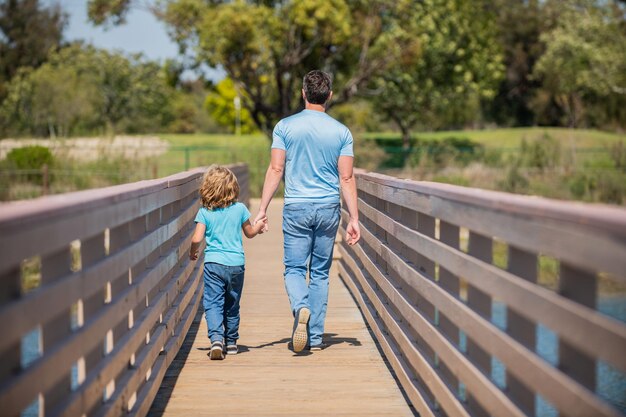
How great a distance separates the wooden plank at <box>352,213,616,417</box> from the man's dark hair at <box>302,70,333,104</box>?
80.2 inches

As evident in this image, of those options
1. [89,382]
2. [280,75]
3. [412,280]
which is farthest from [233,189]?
[280,75]

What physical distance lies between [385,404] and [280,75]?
3525 cm

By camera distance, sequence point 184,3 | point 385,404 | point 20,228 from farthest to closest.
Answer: point 184,3 < point 385,404 < point 20,228

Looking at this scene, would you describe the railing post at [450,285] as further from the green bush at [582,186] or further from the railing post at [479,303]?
the green bush at [582,186]

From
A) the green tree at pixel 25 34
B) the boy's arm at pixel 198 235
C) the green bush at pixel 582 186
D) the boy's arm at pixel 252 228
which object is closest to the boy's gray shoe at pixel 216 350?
the boy's arm at pixel 198 235

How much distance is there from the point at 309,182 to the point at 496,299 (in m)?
3.56

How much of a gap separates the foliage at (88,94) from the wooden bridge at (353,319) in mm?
59911

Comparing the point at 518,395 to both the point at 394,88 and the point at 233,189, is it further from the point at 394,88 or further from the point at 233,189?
the point at 394,88

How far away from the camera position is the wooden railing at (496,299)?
2.98 m

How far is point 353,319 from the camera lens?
31.9 ft

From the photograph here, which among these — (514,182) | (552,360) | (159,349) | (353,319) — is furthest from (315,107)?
(514,182)

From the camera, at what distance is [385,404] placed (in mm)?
6277

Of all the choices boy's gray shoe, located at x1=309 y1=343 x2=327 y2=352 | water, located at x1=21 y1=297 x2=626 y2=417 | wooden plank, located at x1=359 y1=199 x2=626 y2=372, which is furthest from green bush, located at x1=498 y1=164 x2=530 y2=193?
wooden plank, located at x1=359 y1=199 x2=626 y2=372

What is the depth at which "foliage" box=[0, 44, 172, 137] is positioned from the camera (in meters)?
75.5
